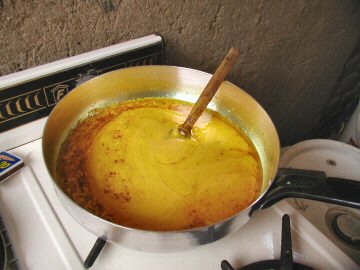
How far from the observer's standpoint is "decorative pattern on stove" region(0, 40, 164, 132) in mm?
622

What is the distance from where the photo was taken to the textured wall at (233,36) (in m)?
0.62

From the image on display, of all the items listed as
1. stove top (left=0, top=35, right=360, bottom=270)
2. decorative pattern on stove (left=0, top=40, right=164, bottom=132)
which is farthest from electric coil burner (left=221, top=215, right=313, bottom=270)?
decorative pattern on stove (left=0, top=40, right=164, bottom=132)

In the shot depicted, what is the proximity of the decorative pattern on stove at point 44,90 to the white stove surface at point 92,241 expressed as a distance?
0.27 feet

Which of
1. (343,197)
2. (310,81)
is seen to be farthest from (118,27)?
(310,81)

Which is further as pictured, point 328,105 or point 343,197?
point 328,105

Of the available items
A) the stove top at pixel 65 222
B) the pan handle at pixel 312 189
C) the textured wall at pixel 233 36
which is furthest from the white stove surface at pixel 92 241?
the textured wall at pixel 233 36

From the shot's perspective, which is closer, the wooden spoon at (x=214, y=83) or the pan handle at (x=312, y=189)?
the pan handle at (x=312, y=189)

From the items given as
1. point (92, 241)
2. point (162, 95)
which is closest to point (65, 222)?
point (92, 241)

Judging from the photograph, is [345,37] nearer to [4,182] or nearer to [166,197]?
[166,197]

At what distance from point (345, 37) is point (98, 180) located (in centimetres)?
116

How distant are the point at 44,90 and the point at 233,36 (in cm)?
55

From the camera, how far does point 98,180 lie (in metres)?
0.62

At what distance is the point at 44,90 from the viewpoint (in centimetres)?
65

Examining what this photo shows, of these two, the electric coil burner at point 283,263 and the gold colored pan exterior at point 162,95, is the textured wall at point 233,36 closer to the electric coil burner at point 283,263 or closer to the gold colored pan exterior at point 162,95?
the gold colored pan exterior at point 162,95
